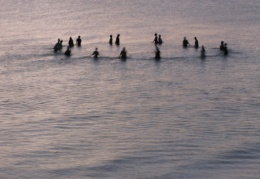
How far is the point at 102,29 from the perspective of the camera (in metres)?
82.6

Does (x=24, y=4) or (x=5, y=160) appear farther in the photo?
(x=24, y=4)

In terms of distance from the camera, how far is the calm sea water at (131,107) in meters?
23.9

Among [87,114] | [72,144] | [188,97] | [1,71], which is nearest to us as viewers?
[72,144]

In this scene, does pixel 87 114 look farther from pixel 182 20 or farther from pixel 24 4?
pixel 24 4

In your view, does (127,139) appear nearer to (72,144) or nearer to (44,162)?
(72,144)

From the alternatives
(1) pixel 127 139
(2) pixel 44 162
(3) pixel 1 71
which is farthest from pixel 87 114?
(3) pixel 1 71

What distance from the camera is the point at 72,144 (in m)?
26.9

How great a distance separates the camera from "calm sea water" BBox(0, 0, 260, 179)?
2389 centimetres

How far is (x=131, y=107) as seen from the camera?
117ft

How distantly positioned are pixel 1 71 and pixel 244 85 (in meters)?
20.6

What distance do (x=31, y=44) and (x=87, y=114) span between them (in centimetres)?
3272

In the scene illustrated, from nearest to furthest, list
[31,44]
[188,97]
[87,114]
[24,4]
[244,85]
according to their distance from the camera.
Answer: [87,114]
[188,97]
[244,85]
[31,44]
[24,4]

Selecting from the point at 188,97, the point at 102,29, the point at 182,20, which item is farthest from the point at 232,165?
the point at 182,20

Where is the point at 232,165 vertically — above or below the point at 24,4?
below
